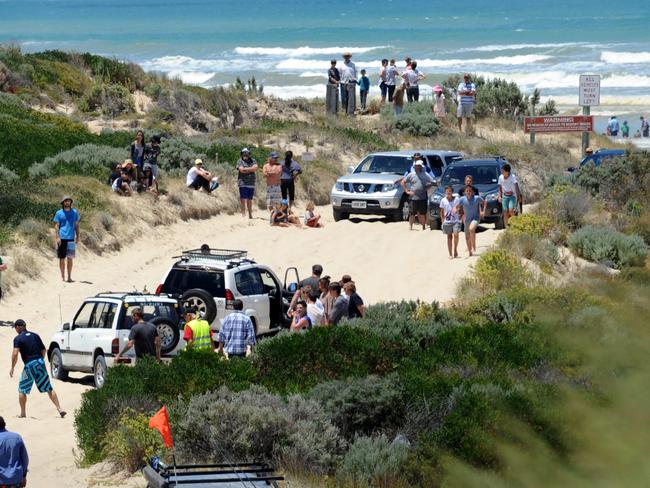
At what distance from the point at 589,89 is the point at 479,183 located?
22.6ft

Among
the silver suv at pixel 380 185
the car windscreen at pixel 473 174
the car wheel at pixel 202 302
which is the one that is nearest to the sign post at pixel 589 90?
the silver suv at pixel 380 185

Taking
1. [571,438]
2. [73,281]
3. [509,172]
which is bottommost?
[73,281]

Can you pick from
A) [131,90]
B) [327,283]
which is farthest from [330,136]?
[327,283]

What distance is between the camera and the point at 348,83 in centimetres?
3997

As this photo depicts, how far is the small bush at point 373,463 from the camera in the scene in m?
10.3

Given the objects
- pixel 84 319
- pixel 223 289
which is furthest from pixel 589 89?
pixel 84 319

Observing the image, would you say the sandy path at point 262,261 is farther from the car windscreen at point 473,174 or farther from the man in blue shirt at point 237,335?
the man in blue shirt at point 237,335

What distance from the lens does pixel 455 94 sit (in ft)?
154

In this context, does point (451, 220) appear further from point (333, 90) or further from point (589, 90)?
point (333, 90)

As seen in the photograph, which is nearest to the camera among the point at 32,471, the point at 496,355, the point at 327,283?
the point at 32,471

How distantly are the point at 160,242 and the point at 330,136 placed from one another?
35.6 ft

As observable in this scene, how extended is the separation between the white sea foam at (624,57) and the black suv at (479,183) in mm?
66720

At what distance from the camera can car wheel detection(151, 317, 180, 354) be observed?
54.1 ft

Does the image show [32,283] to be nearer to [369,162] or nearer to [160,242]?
[160,242]
